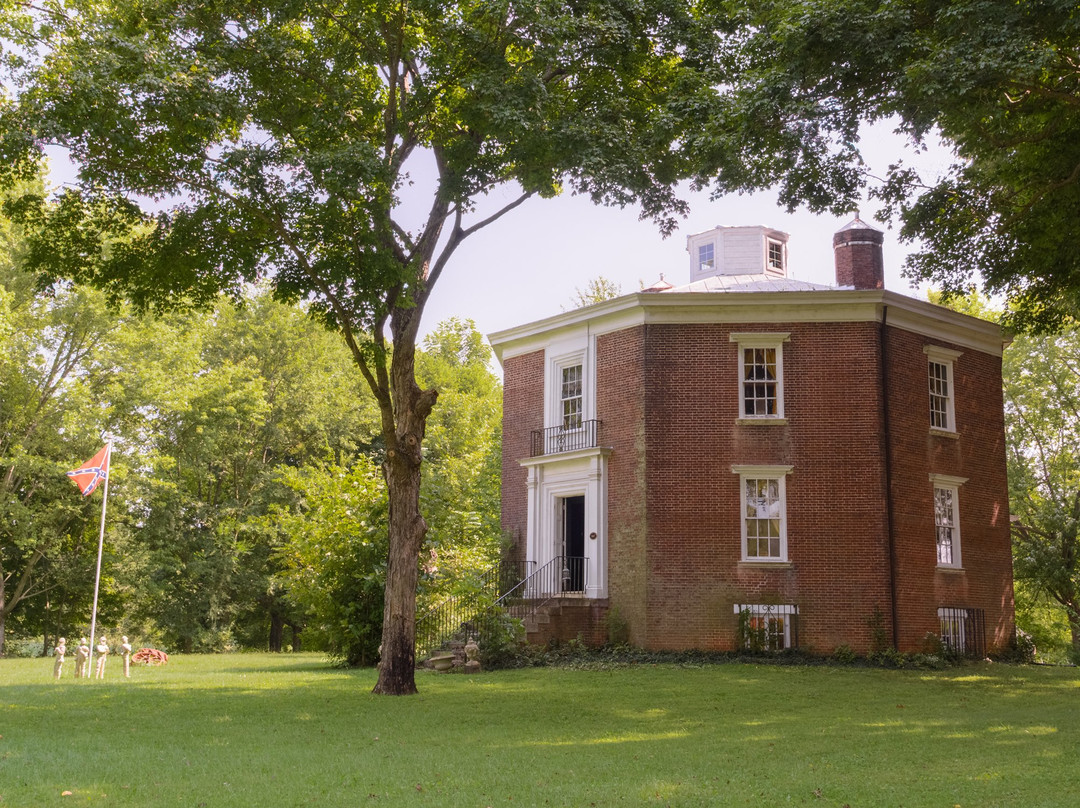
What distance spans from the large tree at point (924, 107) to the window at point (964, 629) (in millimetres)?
8975

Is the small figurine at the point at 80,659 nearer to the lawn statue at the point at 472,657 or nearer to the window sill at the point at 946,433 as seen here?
the lawn statue at the point at 472,657

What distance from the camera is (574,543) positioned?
2408 centimetres

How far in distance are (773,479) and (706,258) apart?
8.52 meters

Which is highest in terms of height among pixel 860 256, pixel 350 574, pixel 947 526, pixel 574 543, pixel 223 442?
pixel 860 256

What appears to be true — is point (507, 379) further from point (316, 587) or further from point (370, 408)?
point (370, 408)

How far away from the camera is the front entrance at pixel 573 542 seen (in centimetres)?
2312

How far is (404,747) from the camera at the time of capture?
30.6 feet

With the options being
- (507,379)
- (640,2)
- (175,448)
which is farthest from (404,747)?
(175,448)

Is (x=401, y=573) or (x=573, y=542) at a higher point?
(x=573, y=542)

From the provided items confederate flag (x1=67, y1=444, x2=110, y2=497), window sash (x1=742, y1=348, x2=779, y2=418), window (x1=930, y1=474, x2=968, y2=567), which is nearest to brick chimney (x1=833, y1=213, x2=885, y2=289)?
window sash (x1=742, y1=348, x2=779, y2=418)

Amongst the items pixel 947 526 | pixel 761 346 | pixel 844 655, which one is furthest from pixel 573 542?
pixel 947 526

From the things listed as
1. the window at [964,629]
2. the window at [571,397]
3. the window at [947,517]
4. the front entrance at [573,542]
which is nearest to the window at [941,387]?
the window at [947,517]

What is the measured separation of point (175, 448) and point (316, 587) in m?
19.1

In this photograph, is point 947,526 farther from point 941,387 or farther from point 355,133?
point 355,133
